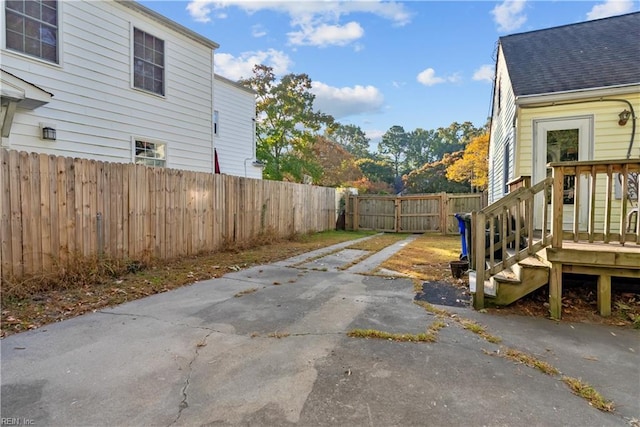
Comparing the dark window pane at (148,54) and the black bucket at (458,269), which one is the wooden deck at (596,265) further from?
the dark window pane at (148,54)

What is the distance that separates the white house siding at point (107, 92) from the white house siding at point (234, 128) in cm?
282

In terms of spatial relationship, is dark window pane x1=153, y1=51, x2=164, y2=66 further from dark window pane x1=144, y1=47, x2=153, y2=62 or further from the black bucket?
the black bucket

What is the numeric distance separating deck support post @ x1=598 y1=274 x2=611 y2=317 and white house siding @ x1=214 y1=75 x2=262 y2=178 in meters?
10.5

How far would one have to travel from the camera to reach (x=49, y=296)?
3932 mm

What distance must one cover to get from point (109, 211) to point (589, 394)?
237 inches

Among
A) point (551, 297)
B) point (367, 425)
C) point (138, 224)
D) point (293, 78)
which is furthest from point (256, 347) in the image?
point (293, 78)

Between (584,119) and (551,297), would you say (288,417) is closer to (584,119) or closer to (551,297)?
(551,297)

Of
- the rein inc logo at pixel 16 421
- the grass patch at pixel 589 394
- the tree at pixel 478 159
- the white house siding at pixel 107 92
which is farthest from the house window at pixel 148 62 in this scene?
the tree at pixel 478 159

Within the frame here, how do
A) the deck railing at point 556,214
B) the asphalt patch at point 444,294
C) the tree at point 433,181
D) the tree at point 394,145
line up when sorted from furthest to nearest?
the tree at point 394,145 < the tree at point 433,181 < the asphalt patch at point 444,294 < the deck railing at point 556,214

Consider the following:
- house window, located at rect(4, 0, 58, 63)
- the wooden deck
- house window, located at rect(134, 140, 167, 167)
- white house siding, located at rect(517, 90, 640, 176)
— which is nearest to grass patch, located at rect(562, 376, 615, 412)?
the wooden deck

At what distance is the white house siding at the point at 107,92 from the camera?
566 cm

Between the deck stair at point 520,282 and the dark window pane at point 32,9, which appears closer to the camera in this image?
the deck stair at point 520,282

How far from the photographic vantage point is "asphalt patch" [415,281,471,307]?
400cm

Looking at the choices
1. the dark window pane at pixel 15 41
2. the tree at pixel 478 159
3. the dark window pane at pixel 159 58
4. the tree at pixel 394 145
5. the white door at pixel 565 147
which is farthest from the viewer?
the tree at pixel 394 145
